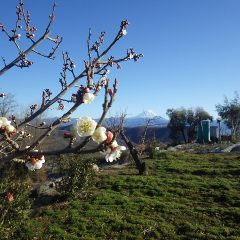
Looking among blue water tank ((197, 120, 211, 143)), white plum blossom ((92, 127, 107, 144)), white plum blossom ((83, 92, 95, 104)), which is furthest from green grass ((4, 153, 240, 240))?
blue water tank ((197, 120, 211, 143))

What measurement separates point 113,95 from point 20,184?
1055 cm

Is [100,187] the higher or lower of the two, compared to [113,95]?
lower

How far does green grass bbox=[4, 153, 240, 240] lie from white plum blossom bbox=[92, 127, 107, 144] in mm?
8644

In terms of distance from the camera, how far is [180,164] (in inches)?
852

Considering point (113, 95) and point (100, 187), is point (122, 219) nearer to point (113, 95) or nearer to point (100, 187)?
point (100, 187)

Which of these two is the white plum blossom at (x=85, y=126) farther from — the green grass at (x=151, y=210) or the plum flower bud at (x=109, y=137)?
the green grass at (x=151, y=210)

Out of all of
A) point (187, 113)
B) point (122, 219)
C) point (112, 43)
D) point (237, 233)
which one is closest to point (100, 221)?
point (122, 219)

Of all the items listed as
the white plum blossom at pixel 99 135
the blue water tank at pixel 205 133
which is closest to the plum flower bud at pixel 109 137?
the white plum blossom at pixel 99 135

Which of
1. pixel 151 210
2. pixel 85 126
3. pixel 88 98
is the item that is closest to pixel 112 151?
pixel 85 126

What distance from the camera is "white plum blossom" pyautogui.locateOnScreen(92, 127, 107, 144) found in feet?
9.78

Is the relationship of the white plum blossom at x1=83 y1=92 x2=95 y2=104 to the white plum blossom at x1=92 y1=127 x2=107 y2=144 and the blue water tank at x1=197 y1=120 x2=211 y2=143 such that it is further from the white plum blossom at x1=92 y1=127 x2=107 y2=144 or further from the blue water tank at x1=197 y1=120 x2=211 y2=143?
the blue water tank at x1=197 y1=120 x2=211 y2=143

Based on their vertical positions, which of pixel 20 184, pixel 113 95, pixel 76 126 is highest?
pixel 113 95

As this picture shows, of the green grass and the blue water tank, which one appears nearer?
the green grass

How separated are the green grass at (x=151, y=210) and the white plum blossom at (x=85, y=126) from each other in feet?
28.2
